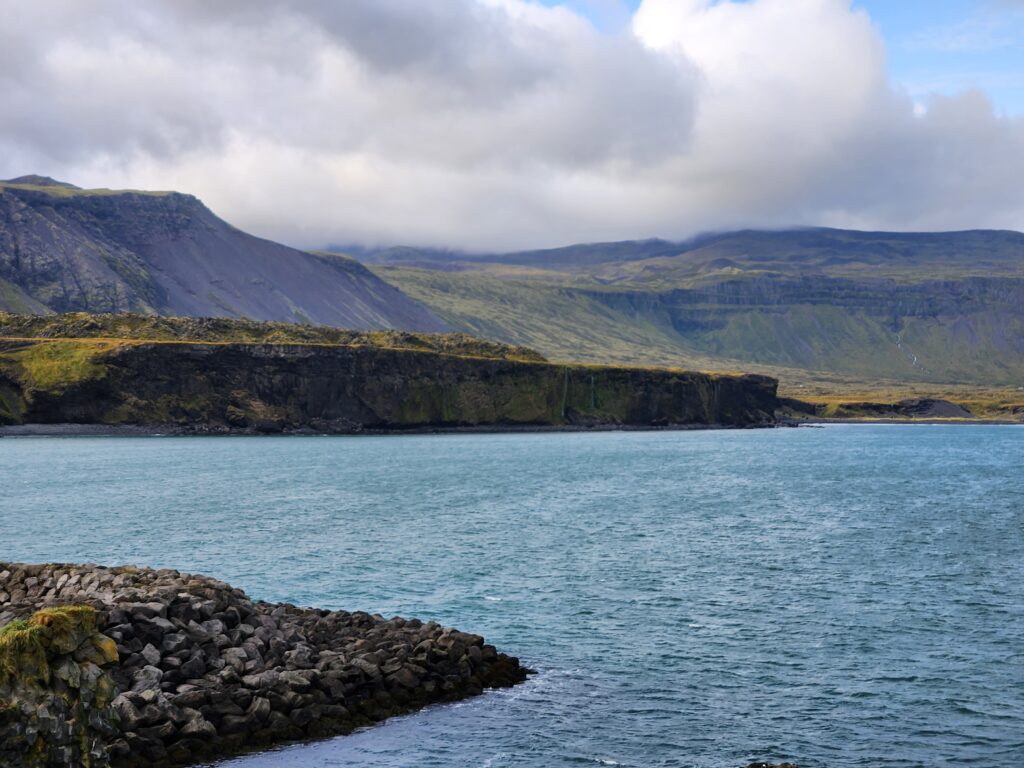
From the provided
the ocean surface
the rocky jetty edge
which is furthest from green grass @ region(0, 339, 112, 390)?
the rocky jetty edge

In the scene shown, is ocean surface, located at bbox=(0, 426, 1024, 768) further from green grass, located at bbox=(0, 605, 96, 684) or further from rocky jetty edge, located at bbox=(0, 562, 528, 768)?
green grass, located at bbox=(0, 605, 96, 684)

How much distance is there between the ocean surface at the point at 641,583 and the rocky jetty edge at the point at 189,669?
3.90 ft

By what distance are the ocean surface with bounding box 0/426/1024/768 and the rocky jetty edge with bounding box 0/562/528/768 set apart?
1190 millimetres

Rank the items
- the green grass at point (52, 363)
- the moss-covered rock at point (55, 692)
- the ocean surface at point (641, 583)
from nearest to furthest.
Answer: the moss-covered rock at point (55, 692), the ocean surface at point (641, 583), the green grass at point (52, 363)

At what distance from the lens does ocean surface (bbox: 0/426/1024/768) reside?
1039 inches

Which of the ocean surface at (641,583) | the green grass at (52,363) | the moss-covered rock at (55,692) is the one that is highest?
the green grass at (52,363)

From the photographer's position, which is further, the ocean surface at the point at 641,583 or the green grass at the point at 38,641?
the ocean surface at the point at 641,583

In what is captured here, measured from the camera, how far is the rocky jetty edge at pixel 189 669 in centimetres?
1998

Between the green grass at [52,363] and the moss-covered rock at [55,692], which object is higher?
the green grass at [52,363]

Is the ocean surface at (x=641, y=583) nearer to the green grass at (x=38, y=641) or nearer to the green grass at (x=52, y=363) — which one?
the green grass at (x=38, y=641)

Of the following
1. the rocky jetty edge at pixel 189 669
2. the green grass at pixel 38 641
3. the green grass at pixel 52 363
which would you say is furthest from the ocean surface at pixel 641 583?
the green grass at pixel 52 363

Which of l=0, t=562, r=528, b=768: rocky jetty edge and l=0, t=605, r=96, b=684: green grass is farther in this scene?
l=0, t=562, r=528, b=768: rocky jetty edge

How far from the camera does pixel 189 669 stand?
26578 mm

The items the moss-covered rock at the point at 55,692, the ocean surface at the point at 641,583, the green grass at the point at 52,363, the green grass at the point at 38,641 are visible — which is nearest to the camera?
the moss-covered rock at the point at 55,692
